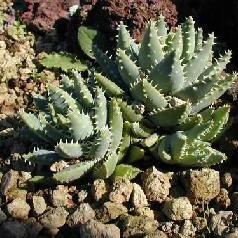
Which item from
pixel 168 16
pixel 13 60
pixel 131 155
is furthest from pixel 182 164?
pixel 13 60

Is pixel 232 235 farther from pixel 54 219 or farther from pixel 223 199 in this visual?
pixel 54 219

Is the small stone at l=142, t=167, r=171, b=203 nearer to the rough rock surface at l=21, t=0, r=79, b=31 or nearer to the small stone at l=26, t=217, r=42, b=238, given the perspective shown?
the small stone at l=26, t=217, r=42, b=238

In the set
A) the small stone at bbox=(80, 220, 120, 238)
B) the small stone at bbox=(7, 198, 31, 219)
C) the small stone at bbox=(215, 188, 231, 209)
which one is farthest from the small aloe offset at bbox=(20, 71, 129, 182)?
the small stone at bbox=(215, 188, 231, 209)

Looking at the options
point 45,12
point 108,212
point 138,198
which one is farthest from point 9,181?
point 45,12

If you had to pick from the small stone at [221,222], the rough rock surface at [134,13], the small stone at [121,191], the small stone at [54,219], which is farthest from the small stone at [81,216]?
the rough rock surface at [134,13]

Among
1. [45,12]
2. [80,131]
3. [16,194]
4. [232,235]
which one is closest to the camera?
[232,235]

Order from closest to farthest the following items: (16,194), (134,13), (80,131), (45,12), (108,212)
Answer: (108,212), (80,131), (16,194), (134,13), (45,12)
